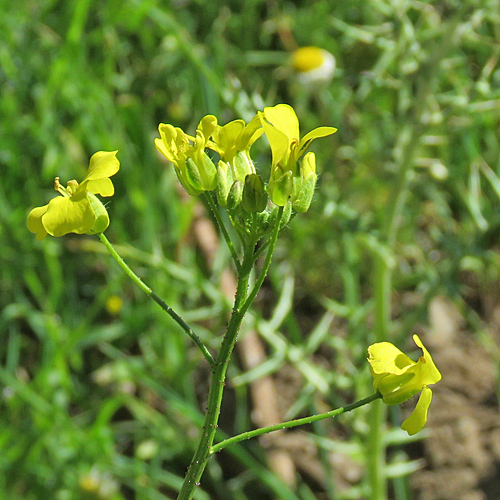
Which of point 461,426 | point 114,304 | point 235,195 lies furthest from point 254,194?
point 461,426

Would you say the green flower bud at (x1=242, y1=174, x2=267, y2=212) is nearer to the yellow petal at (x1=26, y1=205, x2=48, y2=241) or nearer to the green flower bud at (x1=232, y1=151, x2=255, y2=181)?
the green flower bud at (x1=232, y1=151, x2=255, y2=181)

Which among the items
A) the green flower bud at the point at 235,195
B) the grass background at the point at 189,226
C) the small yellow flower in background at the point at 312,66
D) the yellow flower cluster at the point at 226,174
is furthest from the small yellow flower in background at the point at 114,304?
the green flower bud at the point at 235,195

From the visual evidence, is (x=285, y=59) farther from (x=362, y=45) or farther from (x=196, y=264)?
(x=196, y=264)

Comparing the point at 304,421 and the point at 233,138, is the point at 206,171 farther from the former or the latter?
Result: the point at 304,421

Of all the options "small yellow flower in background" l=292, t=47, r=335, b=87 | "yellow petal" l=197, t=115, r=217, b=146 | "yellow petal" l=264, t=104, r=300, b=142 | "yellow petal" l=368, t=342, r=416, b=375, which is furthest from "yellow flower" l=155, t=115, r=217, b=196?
"small yellow flower in background" l=292, t=47, r=335, b=87

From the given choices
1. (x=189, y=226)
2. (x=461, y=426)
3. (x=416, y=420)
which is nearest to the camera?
(x=416, y=420)

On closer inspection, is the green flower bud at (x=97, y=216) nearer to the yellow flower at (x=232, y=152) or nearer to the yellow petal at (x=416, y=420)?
the yellow flower at (x=232, y=152)
